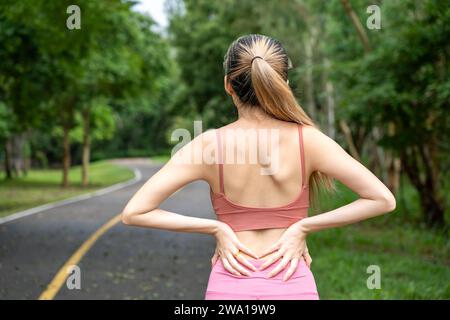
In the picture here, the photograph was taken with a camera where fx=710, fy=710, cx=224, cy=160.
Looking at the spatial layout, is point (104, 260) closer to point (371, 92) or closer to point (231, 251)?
point (371, 92)

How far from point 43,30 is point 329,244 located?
642 centimetres

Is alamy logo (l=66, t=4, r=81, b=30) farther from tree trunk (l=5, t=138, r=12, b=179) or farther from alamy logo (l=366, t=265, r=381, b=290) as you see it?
tree trunk (l=5, t=138, r=12, b=179)

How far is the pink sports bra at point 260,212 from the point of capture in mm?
2605

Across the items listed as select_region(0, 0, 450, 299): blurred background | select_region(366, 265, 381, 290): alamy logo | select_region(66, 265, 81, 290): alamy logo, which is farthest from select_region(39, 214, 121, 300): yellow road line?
select_region(366, 265, 381, 290): alamy logo

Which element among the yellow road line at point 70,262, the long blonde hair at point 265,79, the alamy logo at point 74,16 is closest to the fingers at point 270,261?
the long blonde hair at point 265,79

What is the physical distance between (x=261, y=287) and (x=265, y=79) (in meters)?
0.76

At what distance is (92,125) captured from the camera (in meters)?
38.1

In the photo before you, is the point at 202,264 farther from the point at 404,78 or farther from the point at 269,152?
the point at 269,152

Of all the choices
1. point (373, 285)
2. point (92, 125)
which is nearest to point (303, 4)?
point (92, 125)

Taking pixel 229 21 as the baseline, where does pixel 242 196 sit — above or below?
below

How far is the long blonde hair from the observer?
8.59 ft

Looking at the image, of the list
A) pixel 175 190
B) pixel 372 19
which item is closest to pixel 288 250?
pixel 175 190

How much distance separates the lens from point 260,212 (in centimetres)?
260
